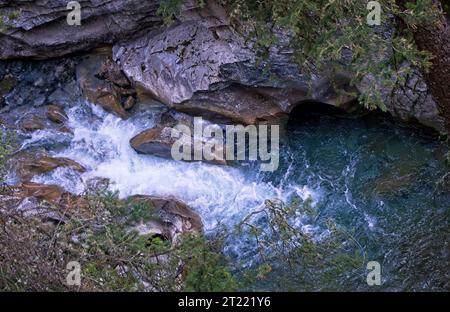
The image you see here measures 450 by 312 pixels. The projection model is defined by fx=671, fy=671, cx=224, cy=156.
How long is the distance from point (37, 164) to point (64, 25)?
1.82 m

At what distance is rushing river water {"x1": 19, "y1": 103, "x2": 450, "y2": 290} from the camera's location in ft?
21.3

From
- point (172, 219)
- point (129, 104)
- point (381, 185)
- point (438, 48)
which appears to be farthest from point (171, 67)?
point (438, 48)

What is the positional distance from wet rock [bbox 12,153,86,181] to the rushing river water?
98mm

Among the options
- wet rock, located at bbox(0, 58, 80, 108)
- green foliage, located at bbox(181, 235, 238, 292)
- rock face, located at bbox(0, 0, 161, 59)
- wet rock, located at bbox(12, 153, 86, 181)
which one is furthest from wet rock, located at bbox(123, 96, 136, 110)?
green foliage, located at bbox(181, 235, 238, 292)

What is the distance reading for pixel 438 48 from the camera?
209 inches

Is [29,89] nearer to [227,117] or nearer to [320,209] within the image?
[227,117]

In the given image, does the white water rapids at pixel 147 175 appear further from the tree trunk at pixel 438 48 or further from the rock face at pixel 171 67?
the tree trunk at pixel 438 48

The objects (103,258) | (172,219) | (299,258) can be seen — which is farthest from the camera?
(172,219)

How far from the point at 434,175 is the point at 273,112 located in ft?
6.29

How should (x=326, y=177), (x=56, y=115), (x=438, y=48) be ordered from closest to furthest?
1. (x=438, y=48)
2. (x=326, y=177)
3. (x=56, y=115)

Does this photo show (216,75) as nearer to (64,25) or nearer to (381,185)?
(64,25)

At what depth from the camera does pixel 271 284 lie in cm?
484

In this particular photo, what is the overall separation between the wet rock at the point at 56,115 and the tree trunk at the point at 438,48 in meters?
4.35

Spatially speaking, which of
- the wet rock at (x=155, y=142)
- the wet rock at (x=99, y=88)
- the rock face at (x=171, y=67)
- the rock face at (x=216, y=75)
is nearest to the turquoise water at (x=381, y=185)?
the rock face at (x=171, y=67)
